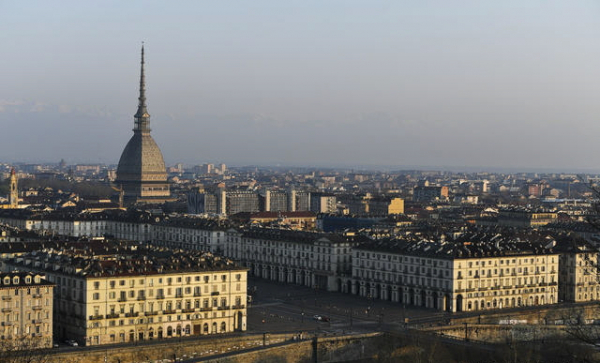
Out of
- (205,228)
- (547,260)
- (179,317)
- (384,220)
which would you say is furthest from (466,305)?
(384,220)

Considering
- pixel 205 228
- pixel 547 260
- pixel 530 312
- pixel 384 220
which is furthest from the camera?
pixel 384 220

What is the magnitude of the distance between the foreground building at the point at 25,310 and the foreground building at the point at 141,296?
2.70 metres

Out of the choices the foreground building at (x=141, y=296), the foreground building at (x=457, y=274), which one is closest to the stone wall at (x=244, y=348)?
the foreground building at (x=141, y=296)

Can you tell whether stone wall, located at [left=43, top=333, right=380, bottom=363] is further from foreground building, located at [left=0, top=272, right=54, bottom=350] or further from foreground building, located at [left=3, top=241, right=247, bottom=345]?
foreground building, located at [left=3, top=241, right=247, bottom=345]

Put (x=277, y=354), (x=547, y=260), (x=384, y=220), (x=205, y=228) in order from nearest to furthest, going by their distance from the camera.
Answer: (x=277, y=354), (x=547, y=260), (x=205, y=228), (x=384, y=220)

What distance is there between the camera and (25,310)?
55062 millimetres

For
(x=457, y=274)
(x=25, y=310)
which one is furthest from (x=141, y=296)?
(x=457, y=274)

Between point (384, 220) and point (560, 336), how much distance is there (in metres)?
60.8

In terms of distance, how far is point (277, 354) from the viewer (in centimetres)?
5856

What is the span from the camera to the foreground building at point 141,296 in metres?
58.2

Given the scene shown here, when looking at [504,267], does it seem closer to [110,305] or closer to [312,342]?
[312,342]

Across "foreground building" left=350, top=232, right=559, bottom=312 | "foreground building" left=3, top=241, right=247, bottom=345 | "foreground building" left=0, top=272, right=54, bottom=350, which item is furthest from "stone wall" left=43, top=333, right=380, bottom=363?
"foreground building" left=350, top=232, right=559, bottom=312

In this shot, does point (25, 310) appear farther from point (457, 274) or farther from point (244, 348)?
point (457, 274)

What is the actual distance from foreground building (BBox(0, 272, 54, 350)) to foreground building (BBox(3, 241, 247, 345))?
8.86 feet
